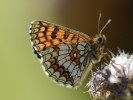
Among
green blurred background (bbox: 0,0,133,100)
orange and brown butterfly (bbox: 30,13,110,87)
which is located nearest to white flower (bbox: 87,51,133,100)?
orange and brown butterfly (bbox: 30,13,110,87)

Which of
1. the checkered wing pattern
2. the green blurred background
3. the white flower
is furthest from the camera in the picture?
the green blurred background

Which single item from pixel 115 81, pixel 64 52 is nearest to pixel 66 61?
pixel 64 52

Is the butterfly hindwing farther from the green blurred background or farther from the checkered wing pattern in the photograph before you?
the green blurred background

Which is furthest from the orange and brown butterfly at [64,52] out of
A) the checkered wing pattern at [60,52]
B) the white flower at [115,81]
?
the white flower at [115,81]

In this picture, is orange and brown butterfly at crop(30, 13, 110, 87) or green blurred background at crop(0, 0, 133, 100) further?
green blurred background at crop(0, 0, 133, 100)

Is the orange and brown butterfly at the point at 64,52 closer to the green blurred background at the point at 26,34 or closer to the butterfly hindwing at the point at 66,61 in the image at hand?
the butterfly hindwing at the point at 66,61

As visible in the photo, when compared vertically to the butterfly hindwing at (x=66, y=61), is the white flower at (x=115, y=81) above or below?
below

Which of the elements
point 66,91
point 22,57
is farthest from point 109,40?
point 22,57
